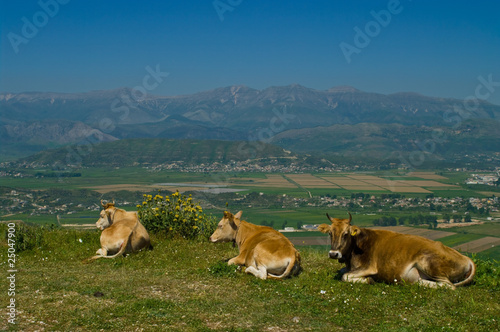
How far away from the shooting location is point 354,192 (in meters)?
110

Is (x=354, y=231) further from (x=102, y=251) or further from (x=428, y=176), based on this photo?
(x=428, y=176)

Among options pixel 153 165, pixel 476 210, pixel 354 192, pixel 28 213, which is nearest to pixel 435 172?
pixel 354 192

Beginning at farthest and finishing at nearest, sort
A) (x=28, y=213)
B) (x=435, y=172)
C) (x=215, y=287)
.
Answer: (x=435, y=172)
(x=28, y=213)
(x=215, y=287)

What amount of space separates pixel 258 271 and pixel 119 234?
508cm

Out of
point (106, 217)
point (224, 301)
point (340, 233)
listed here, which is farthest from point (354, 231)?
point (106, 217)

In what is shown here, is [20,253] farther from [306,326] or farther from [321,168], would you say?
[321,168]

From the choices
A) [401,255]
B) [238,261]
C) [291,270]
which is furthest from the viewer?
[238,261]

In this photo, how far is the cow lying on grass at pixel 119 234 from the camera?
13898 millimetres

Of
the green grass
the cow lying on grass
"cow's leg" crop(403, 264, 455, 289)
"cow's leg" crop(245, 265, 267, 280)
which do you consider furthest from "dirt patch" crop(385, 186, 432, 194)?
"cow's leg" crop(403, 264, 455, 289)

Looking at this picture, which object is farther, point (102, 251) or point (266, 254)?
point (102, 251)

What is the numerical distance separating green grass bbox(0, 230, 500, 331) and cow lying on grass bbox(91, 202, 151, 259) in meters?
0.90

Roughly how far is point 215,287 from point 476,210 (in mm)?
82668

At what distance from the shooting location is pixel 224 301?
A: 9484 millimetres

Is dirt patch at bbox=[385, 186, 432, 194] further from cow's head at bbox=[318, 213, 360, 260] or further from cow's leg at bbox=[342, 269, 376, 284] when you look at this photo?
cow's head at bbox=[318, 213, 360, 260]
